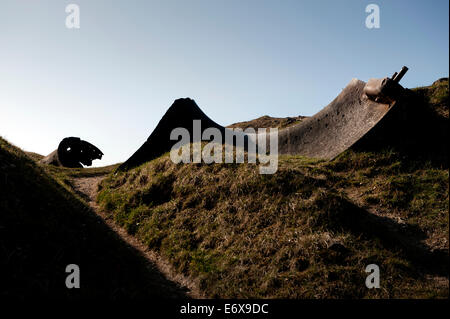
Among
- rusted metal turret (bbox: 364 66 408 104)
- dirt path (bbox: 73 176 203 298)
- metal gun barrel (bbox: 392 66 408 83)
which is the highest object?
metal gun barrel (bbox: 392 66 408 83)

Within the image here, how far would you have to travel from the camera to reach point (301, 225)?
7188 millimetres

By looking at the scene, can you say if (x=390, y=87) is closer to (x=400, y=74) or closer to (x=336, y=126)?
(x=400, y=74)

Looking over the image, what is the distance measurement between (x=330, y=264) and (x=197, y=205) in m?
4.18

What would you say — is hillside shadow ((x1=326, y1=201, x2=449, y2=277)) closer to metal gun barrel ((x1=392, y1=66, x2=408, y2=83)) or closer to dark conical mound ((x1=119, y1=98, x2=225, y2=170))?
metal gun barrel ((x1=392, y1=66, x2=408, y2=83))

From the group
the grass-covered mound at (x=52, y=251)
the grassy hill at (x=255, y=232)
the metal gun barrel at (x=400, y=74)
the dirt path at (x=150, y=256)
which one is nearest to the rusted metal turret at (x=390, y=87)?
the metal gun barrel at (x=400, y=74)

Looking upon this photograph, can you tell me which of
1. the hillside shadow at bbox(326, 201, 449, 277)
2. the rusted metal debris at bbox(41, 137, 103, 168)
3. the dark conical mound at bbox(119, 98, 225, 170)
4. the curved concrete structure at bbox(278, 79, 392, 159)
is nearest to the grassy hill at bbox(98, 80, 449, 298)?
the hillside shadow at bbox(326, 201, 449, 277)

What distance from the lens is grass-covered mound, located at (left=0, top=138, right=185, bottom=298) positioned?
4.84 m

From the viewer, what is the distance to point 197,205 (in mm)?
9047

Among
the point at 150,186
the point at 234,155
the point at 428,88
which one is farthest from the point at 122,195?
the point at 428,88

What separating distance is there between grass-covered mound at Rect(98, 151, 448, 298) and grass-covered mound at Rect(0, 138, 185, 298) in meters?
1.25

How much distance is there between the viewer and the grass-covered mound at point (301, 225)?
5859 millimetres

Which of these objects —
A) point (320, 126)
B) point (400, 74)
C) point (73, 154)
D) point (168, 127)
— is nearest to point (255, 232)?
point (320, 126)

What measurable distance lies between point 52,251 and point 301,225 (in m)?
5.11
